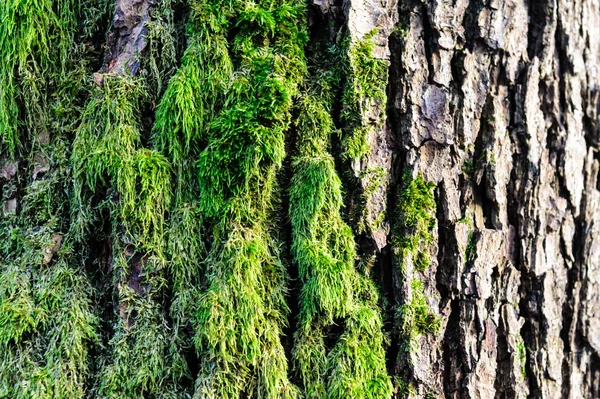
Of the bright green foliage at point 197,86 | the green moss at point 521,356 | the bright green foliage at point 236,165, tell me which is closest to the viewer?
the bright green foliage at point 236,165

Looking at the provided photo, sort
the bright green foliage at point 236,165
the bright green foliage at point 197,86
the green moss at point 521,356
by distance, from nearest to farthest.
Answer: the bright green foliage at point 236,165 → the bright green foliage at point 197,86 → the green moss at point 521,356

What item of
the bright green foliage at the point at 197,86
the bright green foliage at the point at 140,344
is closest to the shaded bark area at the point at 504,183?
the bright green foliage at the point at 197,86

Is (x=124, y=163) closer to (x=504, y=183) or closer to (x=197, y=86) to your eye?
(x=197, y=86)

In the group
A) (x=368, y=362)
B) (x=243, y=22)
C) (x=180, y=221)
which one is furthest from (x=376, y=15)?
(x=368, y=362)

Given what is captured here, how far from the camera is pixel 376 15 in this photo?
1699mm

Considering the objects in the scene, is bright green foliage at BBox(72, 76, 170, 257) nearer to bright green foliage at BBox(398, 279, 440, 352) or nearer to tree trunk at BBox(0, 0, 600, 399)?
tree trunk at BBox(0, 0, 600, 399)

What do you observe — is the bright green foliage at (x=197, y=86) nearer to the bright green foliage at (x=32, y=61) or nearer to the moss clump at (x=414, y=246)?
the bright green foliage at (x=32, y=61)

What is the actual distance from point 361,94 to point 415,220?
470 millimetres

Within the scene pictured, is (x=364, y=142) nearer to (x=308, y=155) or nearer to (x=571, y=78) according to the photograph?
(x=308, y=155)

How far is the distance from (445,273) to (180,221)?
0.93m

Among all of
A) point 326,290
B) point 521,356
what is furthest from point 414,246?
point 521,356

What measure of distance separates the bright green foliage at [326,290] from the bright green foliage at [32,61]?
92cm

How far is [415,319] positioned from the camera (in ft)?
5.46

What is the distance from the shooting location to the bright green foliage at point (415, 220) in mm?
1683
